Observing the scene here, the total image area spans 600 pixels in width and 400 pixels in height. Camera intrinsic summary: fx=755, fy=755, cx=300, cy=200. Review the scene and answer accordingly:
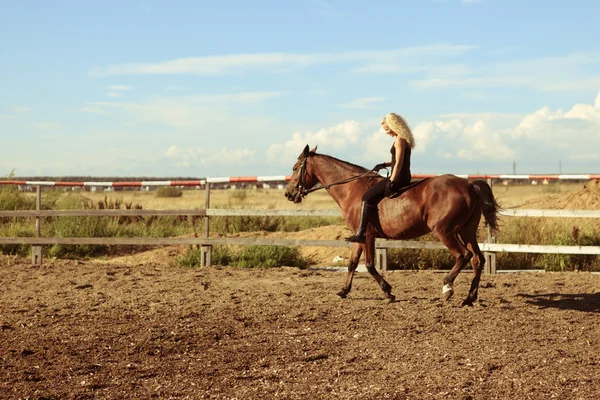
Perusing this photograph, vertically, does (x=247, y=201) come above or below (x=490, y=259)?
above

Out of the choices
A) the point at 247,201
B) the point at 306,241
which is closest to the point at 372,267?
the point at 306,241

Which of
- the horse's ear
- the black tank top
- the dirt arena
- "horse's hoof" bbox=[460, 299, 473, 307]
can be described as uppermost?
the horse's ear

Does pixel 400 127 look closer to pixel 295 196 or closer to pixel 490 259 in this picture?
pixel 295 196

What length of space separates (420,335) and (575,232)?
27.3 feet

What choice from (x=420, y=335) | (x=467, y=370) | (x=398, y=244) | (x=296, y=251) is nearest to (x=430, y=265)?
(x=398, y=244)

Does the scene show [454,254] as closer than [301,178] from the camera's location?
Yes

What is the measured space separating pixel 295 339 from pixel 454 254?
2.90m

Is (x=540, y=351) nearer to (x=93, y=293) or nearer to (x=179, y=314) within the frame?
A: (x=179, y=314)

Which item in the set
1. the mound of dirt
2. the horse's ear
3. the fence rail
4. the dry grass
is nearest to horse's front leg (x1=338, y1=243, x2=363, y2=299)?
the horse's ear

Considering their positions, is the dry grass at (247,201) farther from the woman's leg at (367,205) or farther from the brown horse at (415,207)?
the woman's leg at (367,205)

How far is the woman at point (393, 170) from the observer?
959cm

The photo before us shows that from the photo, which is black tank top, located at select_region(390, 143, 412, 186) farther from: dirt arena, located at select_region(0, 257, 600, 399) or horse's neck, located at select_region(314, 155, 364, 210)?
dirt arena, located at select_region(0, 257, 600, 399)

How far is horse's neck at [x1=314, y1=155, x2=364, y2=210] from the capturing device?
10586 millimetres

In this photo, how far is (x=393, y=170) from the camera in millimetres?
9805
